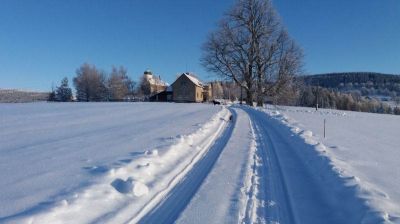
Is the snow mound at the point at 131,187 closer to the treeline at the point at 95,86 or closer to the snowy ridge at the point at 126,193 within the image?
the snowy ridge at the point at 126,193

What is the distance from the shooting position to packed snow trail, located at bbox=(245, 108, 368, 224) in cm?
481

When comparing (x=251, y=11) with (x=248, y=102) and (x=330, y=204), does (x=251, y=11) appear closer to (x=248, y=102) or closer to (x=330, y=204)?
(x=248, y=102)

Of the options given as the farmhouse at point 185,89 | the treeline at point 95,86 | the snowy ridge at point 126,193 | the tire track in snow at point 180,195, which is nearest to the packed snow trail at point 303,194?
the tire track in snow at point 180,195

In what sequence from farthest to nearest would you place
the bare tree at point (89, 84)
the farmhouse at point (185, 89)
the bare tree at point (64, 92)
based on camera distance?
1. the bare tree at point (64, 92)
2. the bare tree at point (89, 84)
3. the farmhouse at point (185, 89)

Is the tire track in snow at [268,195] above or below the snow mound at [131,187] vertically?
below

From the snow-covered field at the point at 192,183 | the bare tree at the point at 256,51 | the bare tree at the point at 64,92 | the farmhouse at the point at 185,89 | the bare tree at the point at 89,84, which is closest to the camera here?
Answer: the snow-covered field at the point at 192,183

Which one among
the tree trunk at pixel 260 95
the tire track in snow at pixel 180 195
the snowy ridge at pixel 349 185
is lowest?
the tire track in snow at pixel 180 195

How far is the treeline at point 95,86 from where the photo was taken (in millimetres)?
73812

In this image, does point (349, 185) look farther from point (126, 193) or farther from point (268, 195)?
point (126, 193)

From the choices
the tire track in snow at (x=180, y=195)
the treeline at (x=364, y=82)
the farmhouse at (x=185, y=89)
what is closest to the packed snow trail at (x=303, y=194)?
the tire track in snow at (x=180, y=195)

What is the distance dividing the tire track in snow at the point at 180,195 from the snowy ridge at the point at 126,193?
0.35ft

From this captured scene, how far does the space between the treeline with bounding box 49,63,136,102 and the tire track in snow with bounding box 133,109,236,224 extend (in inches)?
2693

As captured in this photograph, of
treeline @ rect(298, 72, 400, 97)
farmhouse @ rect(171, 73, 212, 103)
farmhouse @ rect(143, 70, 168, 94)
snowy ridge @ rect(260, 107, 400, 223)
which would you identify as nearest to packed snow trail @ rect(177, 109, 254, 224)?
snowy ridge @ rect(260, 107, 400, 223)

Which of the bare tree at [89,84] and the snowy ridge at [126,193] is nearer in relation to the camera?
the snowy ridge at [126,193]
